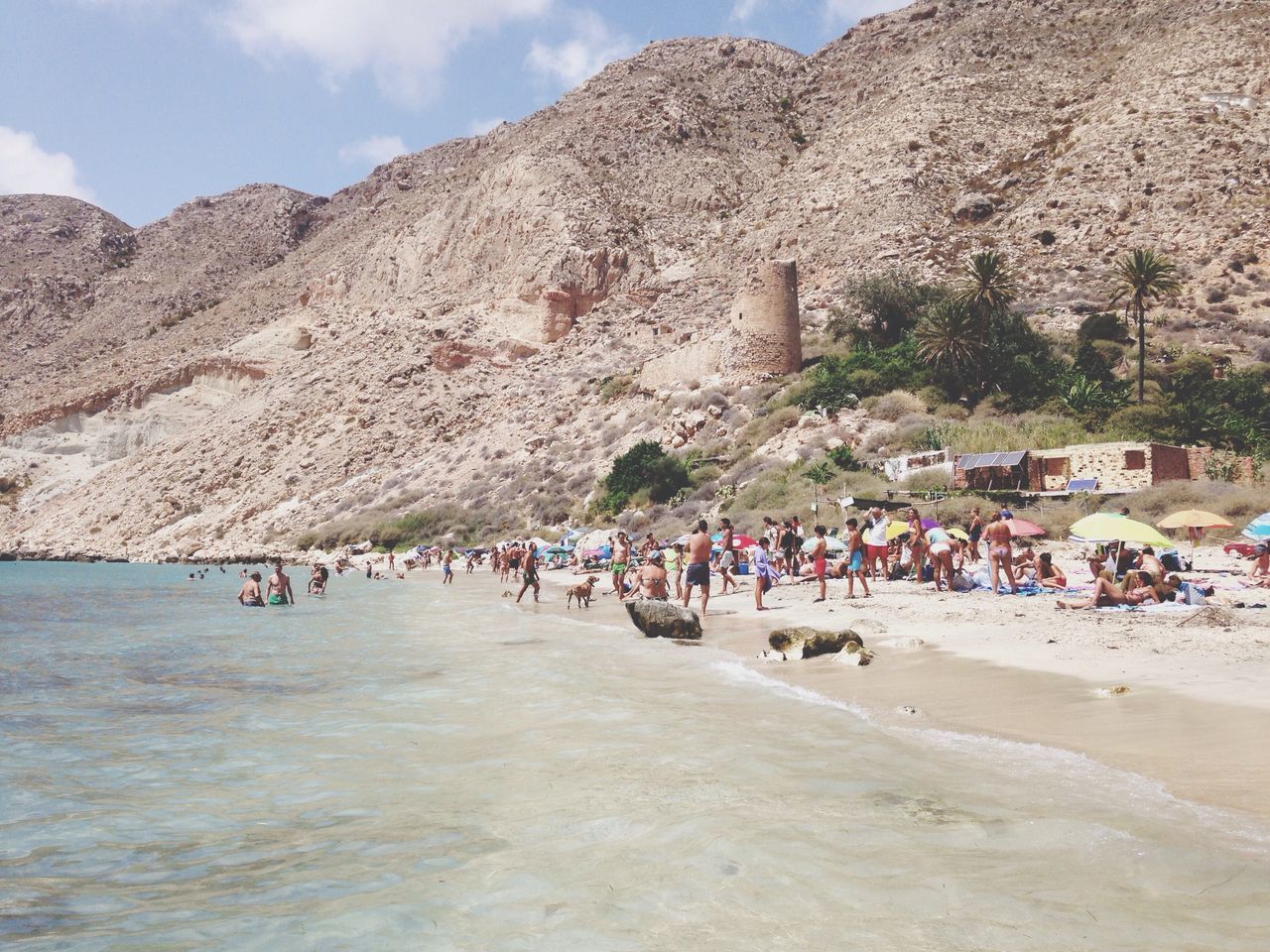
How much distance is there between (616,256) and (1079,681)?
47.4 meters

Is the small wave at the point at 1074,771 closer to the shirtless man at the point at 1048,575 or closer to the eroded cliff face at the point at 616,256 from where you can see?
A: the shirtless man at the point at 1048,575

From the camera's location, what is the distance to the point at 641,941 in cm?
289

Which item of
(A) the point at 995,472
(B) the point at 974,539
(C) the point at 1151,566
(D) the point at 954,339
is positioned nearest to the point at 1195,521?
(B) the point at 974,539

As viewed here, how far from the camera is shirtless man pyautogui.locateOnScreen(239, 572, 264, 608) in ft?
60.0

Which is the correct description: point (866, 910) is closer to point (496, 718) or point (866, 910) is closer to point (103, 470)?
point (496, 718)

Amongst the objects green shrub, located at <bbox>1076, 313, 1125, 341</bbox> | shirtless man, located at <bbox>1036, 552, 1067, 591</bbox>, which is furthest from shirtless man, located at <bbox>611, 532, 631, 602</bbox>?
green shrub, located at <bbox>1076, 313, 1125, 341</bbox>

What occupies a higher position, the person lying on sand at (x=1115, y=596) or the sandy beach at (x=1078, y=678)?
the person lying on sand at (x=1115, y=596)

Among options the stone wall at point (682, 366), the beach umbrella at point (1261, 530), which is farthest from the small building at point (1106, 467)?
the stone wall at point (682, 366)

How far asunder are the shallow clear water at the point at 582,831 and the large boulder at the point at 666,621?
9.42 feet

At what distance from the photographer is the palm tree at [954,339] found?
3108cm

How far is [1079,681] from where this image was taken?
6.55m

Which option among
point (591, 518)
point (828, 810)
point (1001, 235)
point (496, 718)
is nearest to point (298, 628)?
point (496, 718)

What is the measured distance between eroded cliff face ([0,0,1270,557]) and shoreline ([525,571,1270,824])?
24.8m

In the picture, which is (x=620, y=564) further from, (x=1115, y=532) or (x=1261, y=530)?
(x=1261, y=530)
